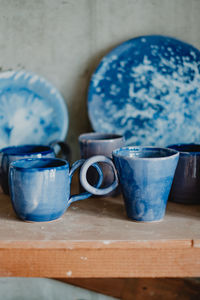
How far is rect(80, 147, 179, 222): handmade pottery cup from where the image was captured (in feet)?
1.85

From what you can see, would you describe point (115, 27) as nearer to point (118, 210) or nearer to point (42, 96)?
point (42, 96)

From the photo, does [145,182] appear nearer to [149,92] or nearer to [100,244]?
[100,244]

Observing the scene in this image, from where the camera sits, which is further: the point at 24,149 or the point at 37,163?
the point at 24,149

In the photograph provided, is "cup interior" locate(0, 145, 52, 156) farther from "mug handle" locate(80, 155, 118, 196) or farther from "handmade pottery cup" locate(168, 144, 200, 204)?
"handmade pottery cup" locate(168, 144, 200, 204)

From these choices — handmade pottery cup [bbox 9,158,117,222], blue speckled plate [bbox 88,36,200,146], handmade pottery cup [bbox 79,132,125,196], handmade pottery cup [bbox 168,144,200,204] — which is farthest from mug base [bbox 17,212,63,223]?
blue speckled plate [bbox 88,36,200,146]

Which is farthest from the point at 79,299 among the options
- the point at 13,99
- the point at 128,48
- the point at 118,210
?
the point at 128,48

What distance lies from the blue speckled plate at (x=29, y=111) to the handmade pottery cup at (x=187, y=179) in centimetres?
39

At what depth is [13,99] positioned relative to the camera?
94cm

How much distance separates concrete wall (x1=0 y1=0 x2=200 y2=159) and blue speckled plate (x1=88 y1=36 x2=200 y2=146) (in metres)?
0.05

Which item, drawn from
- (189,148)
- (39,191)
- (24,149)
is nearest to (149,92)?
(189,148)

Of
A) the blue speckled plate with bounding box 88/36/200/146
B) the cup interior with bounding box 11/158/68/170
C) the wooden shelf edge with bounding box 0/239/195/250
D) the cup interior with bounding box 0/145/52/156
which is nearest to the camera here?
the wooden shelf edge with bounding box 0/239/195/250

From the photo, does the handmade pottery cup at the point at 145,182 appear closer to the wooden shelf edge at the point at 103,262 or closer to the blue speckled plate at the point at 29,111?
the wooden shelf edge at the point at 103,262

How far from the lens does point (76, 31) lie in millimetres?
944

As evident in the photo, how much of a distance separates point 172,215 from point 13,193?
0.29m
